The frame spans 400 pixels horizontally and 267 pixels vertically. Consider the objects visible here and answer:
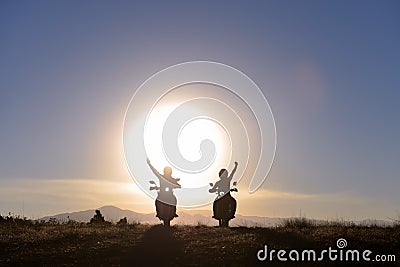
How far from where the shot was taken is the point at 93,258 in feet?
64.8

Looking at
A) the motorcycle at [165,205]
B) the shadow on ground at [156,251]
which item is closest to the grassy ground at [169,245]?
the shadow on ground at [156,251]

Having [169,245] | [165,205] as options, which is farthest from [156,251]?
[165,205]

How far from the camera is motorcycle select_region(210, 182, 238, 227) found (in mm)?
31031

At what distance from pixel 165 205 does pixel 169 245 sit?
27.1 ft

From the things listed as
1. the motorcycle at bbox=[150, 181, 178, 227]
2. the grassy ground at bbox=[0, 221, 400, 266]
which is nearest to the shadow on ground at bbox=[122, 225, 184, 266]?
the grassy ground at bbox=[0, 221, 400, 266]

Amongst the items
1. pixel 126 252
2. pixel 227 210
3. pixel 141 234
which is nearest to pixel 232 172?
pixel 227 210

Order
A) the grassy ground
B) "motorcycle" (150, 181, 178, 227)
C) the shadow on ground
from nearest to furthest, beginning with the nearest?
1. the shadow on ground
2. the grassy ground
3. "motorcycle" (150, 181, 178, 227)

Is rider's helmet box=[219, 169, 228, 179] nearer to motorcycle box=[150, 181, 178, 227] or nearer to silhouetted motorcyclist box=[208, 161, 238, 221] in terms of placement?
silhouetted motorcyclist box=[208, 161, 238, 221]

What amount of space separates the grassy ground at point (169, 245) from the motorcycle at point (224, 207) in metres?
4.59

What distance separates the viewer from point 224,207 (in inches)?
1225

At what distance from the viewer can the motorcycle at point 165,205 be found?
29.9m

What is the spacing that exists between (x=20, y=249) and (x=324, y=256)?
33.7 feet

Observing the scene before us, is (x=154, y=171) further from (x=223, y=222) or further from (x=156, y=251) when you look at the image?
(x=156, y=251)

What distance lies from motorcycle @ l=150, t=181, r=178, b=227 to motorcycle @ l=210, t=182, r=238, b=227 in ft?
7.24
